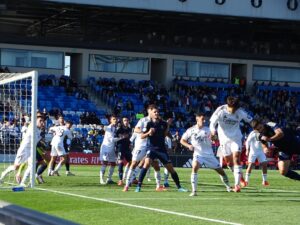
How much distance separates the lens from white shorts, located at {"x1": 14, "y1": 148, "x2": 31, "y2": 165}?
71.1 feet

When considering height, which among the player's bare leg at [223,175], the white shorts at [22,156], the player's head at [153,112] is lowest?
the player's bare leg at [223,175]

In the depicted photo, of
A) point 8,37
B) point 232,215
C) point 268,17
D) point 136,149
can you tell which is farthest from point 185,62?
point 232,215

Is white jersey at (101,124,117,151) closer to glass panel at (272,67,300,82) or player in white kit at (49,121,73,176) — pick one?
player in white kit at (49,121,73,176)

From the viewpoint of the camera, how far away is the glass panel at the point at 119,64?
58219 millimetres

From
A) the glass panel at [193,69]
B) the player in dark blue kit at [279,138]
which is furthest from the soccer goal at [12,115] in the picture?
the glass panel at [193,69]

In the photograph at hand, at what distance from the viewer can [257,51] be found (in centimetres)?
6369

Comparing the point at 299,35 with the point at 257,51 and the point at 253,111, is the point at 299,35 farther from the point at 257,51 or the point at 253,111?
the point at 253,111

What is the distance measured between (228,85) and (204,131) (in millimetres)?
40660

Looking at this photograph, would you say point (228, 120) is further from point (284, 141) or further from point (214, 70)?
point (214, 70)

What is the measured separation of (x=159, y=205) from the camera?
16203 mm

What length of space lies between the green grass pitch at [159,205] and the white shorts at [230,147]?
102 cm

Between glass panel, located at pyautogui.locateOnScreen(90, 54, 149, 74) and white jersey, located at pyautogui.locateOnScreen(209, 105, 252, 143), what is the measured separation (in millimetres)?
37804

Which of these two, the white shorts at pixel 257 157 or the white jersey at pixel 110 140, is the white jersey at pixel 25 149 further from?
the white shorts at pixel 257 157

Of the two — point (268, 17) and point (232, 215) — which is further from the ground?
point (268, 17)
